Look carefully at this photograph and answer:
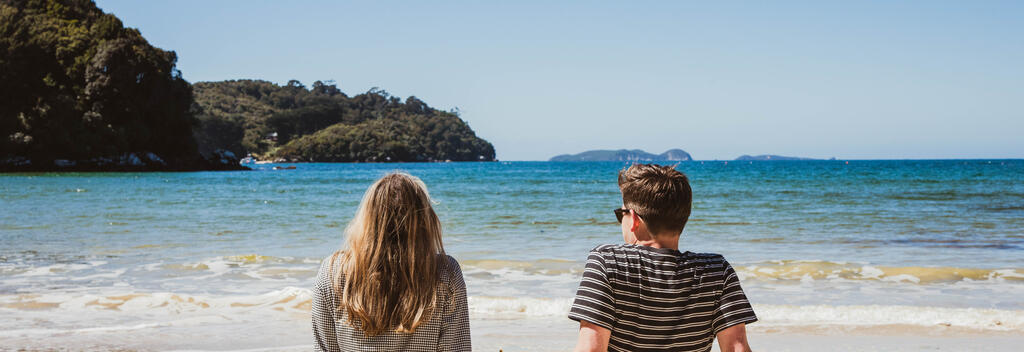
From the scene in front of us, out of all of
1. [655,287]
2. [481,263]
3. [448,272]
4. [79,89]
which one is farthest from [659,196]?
[79,89]

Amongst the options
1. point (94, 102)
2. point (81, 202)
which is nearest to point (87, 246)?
point (81, 202)

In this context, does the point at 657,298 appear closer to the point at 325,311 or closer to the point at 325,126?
the point at 325,311

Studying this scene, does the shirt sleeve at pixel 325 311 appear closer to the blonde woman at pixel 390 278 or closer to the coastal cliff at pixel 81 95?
the blonde woman at pixel 390 278

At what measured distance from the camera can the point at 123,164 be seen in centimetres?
5812

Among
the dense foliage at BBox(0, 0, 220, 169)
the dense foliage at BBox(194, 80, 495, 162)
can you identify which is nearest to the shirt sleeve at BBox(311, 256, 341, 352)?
the dense foliage at BBox(0, 0, 220, 169)

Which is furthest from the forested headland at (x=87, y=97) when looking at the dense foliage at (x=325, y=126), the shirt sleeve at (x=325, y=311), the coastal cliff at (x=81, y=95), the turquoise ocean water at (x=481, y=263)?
the shirt sleeve at (x=325, y=311)

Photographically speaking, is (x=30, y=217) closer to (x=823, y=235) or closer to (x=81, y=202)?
(x=81, y=202)

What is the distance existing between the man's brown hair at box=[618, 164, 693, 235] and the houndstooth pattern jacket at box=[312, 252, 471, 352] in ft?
1.99

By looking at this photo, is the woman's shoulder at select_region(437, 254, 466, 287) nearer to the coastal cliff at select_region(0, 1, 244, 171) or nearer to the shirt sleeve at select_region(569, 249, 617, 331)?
the shirt sleeve at select_region(569, 249, 617, 331)

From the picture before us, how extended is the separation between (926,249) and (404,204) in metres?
11.7

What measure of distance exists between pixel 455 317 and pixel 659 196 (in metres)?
0.79

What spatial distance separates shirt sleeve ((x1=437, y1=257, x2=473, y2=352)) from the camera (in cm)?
239

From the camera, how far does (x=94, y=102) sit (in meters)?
56.0

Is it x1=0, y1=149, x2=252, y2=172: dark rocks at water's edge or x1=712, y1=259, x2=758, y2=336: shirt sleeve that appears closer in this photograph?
x1=712, y1=259, x2=758, y2=336: shirt sleeve
